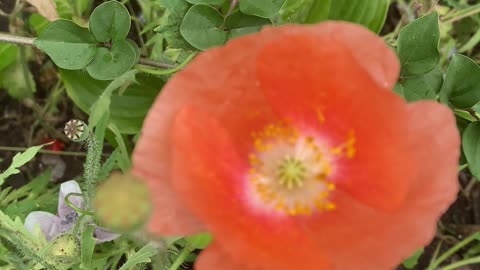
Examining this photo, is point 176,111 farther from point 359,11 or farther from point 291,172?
point 359,11

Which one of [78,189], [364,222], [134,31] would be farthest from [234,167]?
[134,31]

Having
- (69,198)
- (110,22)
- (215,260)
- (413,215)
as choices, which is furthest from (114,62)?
(413,215)

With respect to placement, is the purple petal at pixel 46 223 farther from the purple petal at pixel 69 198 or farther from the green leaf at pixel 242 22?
the green leaf at pixel 242 22

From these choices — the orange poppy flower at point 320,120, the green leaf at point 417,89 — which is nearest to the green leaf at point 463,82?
the green leaf at point 417,89

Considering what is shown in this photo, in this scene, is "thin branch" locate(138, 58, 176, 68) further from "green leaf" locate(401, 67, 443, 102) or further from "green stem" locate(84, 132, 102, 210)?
"green leaf" locate(401, 67, 443, 102)

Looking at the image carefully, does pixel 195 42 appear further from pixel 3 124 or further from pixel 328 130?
pixel 3 124

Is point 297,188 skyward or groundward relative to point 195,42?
groundward

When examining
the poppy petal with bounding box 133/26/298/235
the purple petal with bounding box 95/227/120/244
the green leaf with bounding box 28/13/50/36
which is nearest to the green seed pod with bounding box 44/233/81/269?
the purple petal with bounding box 95/227/120/244
